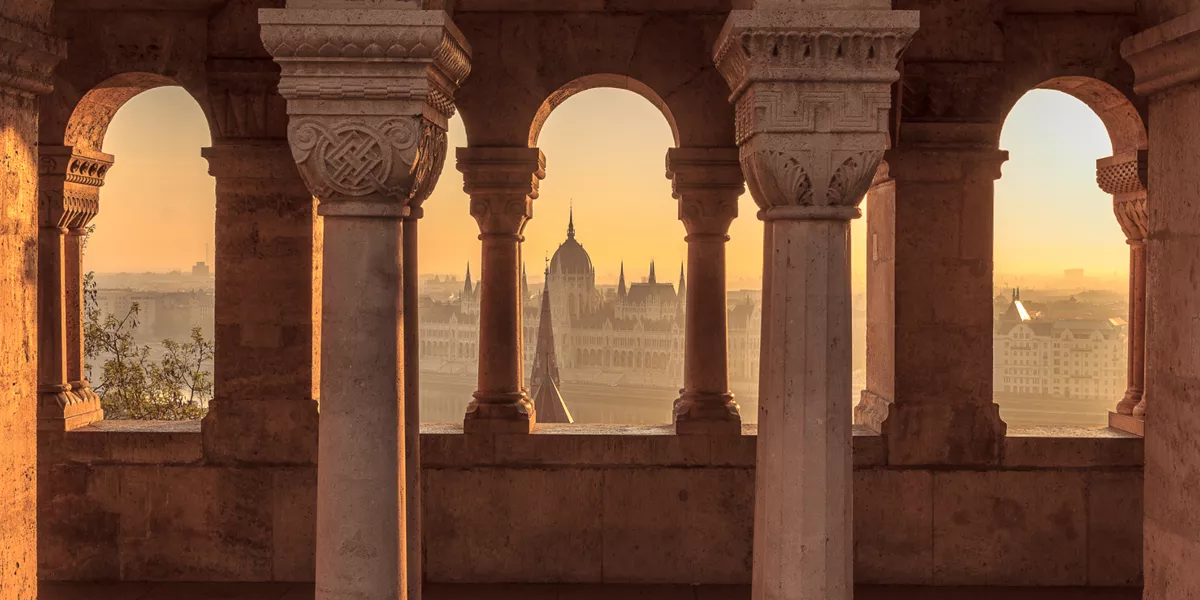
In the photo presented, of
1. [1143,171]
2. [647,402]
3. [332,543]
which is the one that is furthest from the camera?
[647,402]

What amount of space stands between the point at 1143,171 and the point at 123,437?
8112 millimetres

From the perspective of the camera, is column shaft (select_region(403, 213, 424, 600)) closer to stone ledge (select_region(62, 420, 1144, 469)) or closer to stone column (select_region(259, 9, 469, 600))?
stone column (select_region(259, 9, 469, 600))

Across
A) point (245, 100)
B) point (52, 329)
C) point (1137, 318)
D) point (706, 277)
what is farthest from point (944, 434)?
point (52, 329)

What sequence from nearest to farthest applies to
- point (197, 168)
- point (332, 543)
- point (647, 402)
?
point (332, 543) → point (197, 168) → point (647, 402)

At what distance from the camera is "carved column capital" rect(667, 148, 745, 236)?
738 cm

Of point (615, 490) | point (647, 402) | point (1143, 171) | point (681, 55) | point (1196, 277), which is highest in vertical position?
point (681, 55)

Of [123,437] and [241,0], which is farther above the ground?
[241,0]

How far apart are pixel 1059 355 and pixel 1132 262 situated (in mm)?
33847

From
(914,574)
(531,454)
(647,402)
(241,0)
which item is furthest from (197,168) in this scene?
(647,402)

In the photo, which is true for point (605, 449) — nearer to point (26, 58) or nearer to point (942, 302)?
point (942, 302)

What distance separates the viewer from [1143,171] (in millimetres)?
7277

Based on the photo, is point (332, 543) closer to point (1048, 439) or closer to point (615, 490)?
point (615, 490)

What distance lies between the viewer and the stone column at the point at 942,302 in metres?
7.30

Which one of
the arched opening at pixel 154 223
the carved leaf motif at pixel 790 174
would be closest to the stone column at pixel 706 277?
the carved leaf motif at pixel 790 174
